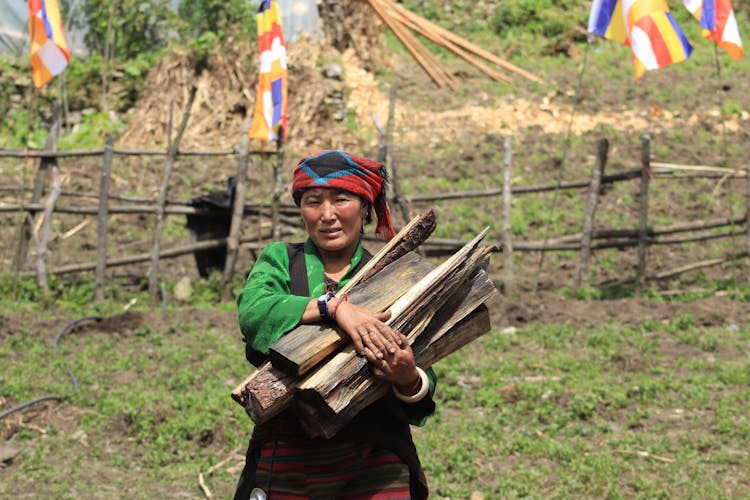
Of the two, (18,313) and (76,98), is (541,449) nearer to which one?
(18,313)

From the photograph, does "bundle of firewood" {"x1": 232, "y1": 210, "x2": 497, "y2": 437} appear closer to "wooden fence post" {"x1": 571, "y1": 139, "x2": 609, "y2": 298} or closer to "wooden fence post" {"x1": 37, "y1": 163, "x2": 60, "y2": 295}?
"wooden fence post" {"x1": 571, "y1": 139, "x2": 609, "y2": 298}

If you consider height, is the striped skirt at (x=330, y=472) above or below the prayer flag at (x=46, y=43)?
below

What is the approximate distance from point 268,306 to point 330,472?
0.41 meters

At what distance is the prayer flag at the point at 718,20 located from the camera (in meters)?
6.45

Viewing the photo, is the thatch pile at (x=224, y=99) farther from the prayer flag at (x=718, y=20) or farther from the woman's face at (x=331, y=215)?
the woman's face at (x=331, y=215)

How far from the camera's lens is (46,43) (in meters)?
7.10

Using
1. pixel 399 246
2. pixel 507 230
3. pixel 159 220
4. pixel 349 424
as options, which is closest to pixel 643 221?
pixel 507 230

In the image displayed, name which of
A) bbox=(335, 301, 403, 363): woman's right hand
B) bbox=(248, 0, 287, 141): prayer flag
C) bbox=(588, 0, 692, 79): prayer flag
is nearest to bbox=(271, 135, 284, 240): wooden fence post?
bbox=(248, 0, 287, 141): prayer flag

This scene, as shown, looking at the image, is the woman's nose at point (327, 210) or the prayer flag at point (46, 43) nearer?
the woman's nose at point (327, 210)

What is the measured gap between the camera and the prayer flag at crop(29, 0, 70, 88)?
709 centimetres

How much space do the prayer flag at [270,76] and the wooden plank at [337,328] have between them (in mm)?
5737

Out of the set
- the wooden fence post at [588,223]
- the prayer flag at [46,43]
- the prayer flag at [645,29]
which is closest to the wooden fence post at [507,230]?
the wooden fence post at [588,223]

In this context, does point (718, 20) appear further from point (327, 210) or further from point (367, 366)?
point (367, 366)

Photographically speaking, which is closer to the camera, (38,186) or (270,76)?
(270,76)
